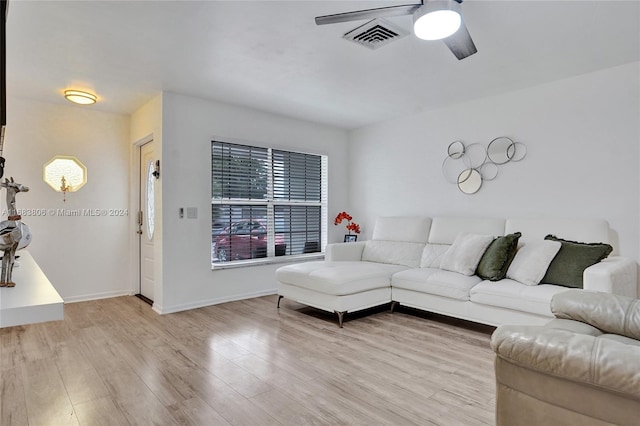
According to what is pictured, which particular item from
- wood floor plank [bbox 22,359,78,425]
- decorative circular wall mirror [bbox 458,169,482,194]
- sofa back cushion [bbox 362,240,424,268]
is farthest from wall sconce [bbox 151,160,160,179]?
decorative circular wall mirror [bbox 458,169,482,194]

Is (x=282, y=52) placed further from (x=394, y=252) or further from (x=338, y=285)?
(x=394, y=252)

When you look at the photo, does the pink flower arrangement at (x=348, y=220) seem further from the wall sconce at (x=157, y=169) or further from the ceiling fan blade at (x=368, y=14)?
the ceiling fan blade at (x=368, y=14)

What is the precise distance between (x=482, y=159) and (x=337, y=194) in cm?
218

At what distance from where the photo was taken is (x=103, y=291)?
4602mm

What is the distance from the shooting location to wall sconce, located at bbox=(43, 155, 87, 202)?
4.25 m

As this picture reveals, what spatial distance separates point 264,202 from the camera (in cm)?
483

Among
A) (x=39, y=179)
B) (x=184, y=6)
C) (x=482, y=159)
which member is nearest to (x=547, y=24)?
(x=482, y=159)

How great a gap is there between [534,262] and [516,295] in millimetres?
380

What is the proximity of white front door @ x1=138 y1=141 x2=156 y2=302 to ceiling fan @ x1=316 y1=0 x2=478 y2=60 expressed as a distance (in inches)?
132

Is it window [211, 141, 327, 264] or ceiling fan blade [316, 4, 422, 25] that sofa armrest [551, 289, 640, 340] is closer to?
ceiling fan blade [316, 4, 422, 25]

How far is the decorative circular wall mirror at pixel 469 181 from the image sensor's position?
13.8 feet

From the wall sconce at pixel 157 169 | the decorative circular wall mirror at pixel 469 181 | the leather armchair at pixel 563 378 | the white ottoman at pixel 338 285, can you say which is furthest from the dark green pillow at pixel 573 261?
the wall sconce at pixel 157 169

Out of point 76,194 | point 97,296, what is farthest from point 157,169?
point 97,296

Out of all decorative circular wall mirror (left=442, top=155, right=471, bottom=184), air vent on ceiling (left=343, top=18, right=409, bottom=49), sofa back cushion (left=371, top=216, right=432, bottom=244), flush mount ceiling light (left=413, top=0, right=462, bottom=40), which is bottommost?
sofa back cushion (left=371, top=216, right=432, bottom=244)
